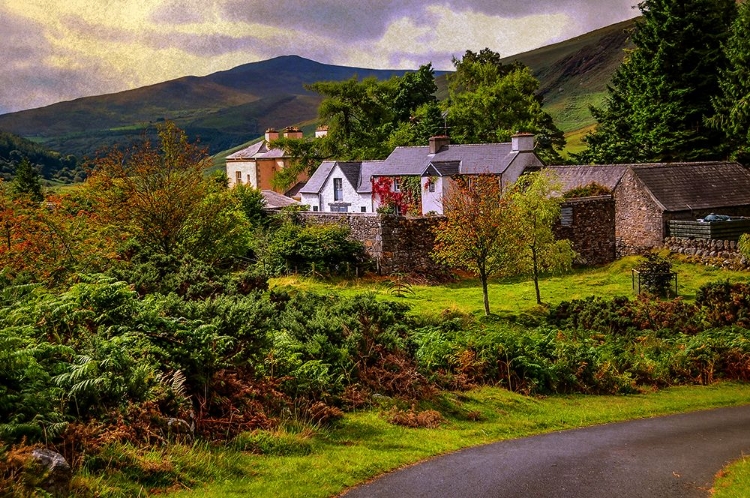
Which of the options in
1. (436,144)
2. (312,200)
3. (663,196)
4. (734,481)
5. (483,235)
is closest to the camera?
(734,481)

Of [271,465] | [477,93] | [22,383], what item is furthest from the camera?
[477,93]

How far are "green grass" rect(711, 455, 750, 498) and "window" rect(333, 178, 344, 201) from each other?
2036 inches

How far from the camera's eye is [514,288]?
36.4m

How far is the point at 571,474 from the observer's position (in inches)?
445

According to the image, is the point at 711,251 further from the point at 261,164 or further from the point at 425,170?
the point at 261,164

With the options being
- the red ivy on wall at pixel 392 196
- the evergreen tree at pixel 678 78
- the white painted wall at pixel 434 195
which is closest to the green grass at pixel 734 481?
the white painted wall at pixel 434 195

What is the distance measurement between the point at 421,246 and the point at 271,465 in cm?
2994

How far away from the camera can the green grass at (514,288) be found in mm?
31828

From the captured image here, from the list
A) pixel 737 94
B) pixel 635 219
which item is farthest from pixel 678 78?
pixel 635 219

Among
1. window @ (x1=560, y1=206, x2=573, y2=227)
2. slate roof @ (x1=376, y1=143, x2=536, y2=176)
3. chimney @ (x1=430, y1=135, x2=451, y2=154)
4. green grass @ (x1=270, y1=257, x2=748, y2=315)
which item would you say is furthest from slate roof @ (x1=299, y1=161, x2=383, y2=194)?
green grass @ (x1=270, y1=257, x2=748, y2=315)

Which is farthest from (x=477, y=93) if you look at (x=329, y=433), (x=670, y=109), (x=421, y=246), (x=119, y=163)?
(x=329, y=433)

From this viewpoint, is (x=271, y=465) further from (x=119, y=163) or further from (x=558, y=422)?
(x=119, y=163)

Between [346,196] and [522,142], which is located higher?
[522,142]

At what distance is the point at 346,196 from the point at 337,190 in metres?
1.27
